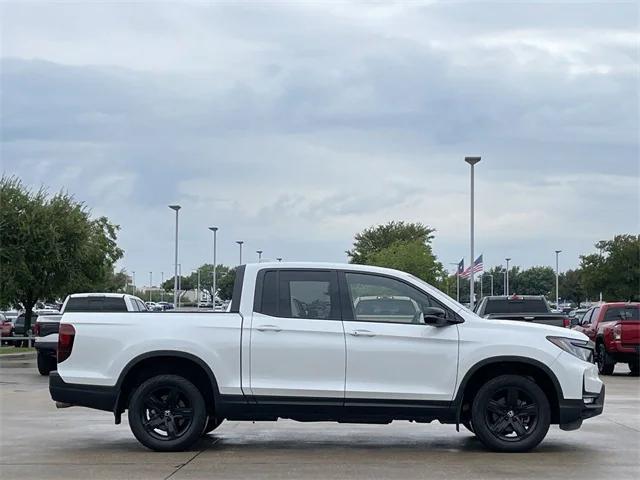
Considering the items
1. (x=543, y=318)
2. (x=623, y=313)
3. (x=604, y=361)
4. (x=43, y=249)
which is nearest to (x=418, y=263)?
(x=43, y=249)

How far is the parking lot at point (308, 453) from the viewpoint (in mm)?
9562

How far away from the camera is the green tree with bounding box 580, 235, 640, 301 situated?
2859 inches

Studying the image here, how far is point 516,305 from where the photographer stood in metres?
23.9

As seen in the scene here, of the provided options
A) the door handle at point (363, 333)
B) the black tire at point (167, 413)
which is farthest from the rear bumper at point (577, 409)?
the black tire at point (167, 413)

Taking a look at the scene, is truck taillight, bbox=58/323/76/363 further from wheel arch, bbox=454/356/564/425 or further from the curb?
the curb

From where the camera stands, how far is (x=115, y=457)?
10492mm

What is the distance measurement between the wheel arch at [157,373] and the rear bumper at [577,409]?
3705 millimetres

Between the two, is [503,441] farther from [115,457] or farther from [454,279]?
[454,279]

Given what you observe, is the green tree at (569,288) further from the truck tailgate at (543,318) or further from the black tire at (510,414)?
the black tire at (510,414)

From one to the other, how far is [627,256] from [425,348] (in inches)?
2601

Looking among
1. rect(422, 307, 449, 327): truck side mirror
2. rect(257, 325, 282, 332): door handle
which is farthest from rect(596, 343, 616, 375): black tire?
rect(257, 325, 282, 332): door handle

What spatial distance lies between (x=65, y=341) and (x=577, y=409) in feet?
18.1

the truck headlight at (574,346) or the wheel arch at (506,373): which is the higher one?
the truck headlight at (574,346)

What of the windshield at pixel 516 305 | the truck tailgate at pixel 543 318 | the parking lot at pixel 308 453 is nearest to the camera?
the parking lot at pixel 308 453
